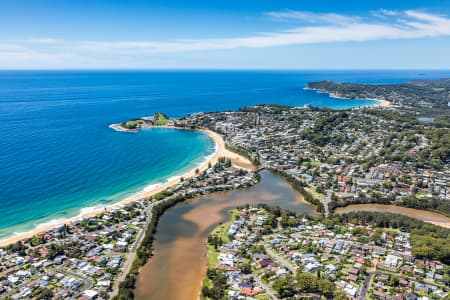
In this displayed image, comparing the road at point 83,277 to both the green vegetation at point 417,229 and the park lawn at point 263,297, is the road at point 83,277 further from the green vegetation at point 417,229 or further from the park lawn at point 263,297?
the green vegetation at point 417,229

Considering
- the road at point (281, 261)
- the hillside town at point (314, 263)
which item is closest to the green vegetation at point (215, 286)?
the hillside town at point (314, 263)

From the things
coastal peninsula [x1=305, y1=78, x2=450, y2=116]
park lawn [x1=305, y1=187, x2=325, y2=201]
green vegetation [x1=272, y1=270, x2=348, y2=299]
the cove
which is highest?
coastal peninsula [x1=305, y1=78, x2=450, y2=116]

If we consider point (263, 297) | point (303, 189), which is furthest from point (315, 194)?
point (263, 297)

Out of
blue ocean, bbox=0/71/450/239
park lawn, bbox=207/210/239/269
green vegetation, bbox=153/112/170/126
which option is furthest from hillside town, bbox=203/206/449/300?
green vegetation, bbox=153/112/170/126

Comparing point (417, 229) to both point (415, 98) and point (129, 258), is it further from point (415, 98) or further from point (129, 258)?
point (415, 98)

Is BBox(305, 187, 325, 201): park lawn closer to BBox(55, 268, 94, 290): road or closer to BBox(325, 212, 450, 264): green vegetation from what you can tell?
BBox(325, 212, 450, 264): green vegetation

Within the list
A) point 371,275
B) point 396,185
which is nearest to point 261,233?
point 371,275

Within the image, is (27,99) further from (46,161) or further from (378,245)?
(378,245)
